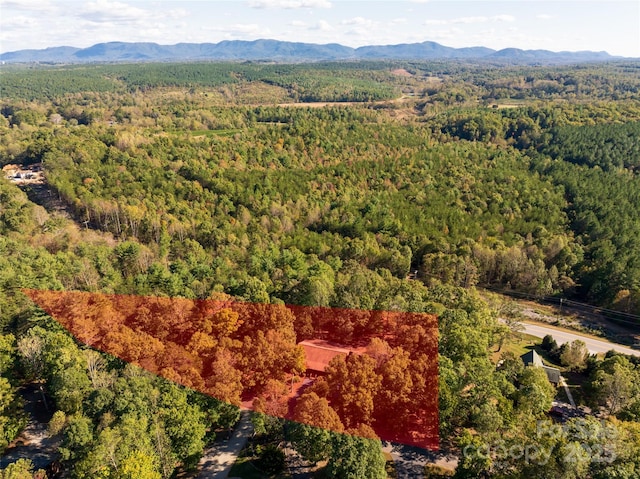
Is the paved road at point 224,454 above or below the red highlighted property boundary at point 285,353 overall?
below

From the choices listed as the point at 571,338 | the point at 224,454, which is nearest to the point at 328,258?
the point at 224,454

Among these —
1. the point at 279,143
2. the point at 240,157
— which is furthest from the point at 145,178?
the point at 279,143

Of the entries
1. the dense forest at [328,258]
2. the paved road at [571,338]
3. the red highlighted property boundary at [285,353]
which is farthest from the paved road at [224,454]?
the paved road at [571,338]

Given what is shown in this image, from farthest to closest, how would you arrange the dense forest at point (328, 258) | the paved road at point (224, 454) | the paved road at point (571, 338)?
1. the paved road at point (571, 338)
2. the paved road at point (224, 454)
3. the dense forest at point (328, 258)

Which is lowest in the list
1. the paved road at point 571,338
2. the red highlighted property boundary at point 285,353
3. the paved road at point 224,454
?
the paved road at point 571,338

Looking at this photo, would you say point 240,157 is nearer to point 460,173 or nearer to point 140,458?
point 460,173

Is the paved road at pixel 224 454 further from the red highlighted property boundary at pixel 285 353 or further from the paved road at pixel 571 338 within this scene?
the paved road at pixel 571 338
